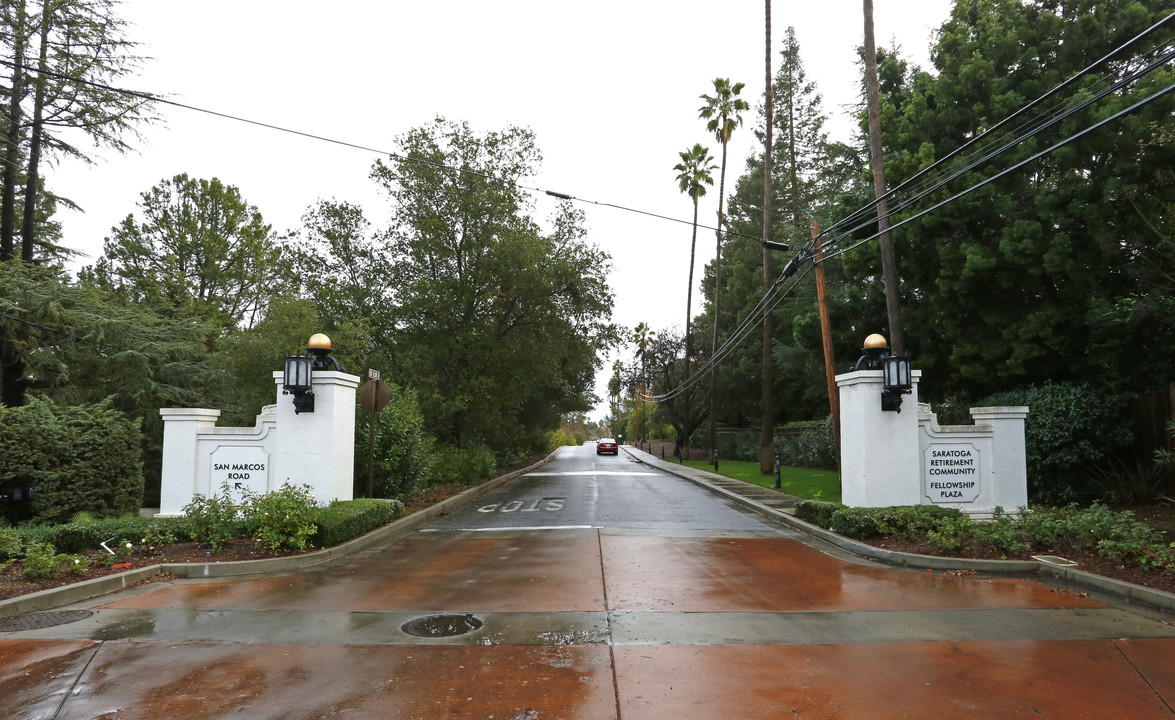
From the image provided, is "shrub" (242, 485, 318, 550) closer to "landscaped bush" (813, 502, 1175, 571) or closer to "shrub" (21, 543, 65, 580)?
"shrub" (21, 543, 65, 580)

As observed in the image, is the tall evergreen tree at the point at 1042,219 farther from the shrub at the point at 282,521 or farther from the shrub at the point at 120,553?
the shrub at the point at 120,553

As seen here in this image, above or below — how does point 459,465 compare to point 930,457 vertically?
below

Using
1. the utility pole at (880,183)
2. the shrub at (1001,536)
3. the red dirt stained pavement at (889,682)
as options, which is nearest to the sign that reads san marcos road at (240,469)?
the red dirt stained pavement at (889,682)

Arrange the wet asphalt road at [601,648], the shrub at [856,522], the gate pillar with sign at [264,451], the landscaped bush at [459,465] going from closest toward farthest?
the wet asphalt road at [601,648]
the shrub at [856,522]
the gate pillar with sign at [264,451]
the landscaped bush at [459,465]

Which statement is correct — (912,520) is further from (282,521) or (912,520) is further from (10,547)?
(10,547)

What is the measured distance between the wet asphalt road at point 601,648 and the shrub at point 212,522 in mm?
1440

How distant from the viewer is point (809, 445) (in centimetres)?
2964

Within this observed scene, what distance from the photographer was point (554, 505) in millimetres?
17094

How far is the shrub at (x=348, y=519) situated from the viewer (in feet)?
32.4

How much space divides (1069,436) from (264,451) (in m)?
15.7

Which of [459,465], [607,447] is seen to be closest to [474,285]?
[459,465]

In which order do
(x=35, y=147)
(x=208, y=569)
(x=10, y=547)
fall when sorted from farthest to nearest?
(x=35, y=147) < (x=208, y=569) < (x=10, y=547)

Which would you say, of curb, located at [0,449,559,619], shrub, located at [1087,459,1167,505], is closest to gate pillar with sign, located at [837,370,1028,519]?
shrub, located at [1087,459,1167,505]

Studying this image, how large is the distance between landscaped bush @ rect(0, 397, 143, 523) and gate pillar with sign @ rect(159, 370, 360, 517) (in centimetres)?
147
